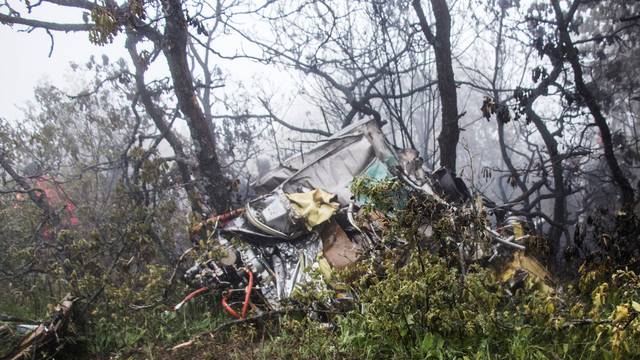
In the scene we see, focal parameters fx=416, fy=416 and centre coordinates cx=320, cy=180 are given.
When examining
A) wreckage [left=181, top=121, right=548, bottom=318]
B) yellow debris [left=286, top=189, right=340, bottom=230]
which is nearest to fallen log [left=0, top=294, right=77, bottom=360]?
wreckage [left=181, top=121, right=548, bottom=318]

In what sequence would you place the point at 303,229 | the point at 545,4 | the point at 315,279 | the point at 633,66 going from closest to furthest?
the point at 315,279, the point at 303,229, the point at 545,4, the point at 633,66

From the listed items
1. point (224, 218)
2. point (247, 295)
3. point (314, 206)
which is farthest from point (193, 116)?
point (247, 295)

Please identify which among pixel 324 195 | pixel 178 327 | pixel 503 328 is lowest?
pixel 503 328

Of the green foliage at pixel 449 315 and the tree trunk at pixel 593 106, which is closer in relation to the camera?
the green foliage at pixel 449 315

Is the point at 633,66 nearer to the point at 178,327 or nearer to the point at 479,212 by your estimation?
the point at 479,212

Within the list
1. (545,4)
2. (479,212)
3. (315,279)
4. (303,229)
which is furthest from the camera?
(545,4)

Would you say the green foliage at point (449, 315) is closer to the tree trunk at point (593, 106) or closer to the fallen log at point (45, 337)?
the fallen log at point (45, 337)

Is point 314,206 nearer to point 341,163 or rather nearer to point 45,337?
point 341,163

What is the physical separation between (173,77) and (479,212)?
4974 millimetres

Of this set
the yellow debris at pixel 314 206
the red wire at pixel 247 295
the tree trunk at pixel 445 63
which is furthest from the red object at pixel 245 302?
the tree trunk at pixel 445 63

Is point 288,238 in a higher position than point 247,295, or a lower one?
higher

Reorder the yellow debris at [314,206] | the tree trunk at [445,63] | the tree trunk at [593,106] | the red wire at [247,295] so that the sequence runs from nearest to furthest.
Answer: the red wire at [247,295], the yellow debris at [314,206], the tree trunk at [593,106], the tree trunk at [445,63]

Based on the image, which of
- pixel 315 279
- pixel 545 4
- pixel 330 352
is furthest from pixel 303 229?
pixel 545 4

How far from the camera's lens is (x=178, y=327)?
4742mm
